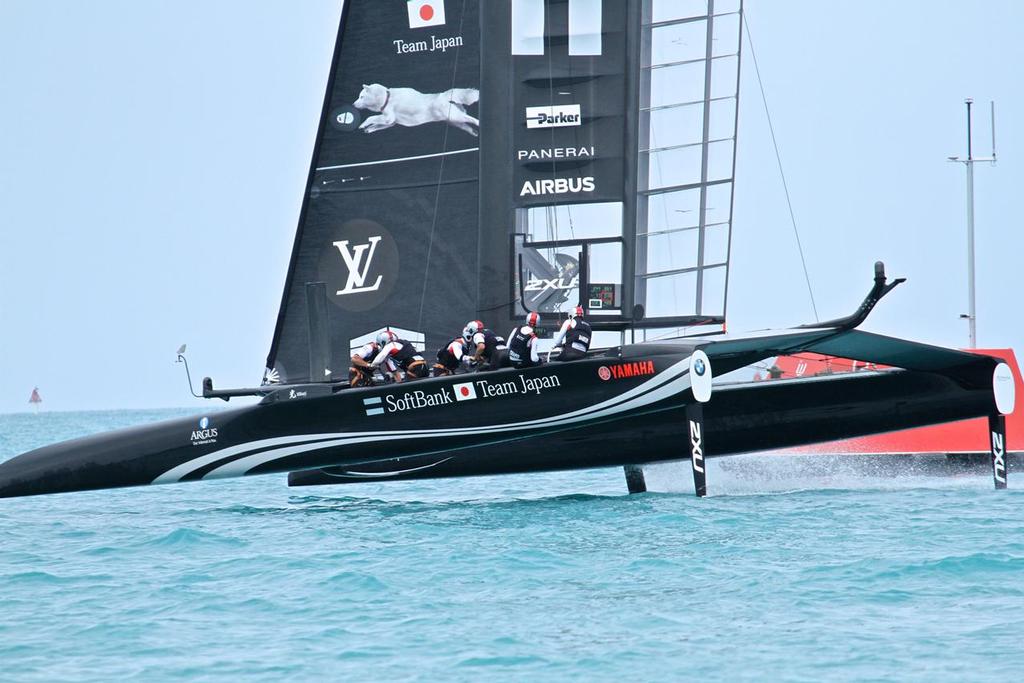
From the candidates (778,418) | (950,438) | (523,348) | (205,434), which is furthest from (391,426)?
(950,438)

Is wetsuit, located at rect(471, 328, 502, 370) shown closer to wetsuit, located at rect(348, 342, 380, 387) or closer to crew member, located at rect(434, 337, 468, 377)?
crew member, located at rect(434, 337, 468, 377)

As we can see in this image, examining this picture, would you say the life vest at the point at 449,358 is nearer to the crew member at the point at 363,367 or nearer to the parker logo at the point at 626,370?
the crew member at the point at 363,367

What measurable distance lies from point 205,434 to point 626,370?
11.6ft

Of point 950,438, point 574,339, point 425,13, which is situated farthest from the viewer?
point 950,438

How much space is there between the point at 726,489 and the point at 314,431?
395 cm

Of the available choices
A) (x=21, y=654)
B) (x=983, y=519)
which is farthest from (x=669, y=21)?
(x=21, y=654)

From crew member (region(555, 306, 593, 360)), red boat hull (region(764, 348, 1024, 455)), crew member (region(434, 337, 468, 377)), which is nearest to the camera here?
crew member (region(555, 306, 593, 360))

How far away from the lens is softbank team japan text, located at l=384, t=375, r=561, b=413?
35.6 ft

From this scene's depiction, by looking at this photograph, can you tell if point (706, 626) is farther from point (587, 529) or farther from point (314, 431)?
point (314, 431)

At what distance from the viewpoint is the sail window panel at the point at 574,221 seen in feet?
39.8

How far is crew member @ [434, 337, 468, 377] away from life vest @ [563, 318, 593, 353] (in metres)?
0.89

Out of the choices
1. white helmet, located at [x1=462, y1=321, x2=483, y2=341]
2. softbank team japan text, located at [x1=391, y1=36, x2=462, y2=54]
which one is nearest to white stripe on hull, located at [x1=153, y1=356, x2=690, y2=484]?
white helmet, located at [x1=462, y1=321, x2=483, y2=341]

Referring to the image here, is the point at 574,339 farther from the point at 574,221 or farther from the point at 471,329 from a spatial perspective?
the point at 574,221

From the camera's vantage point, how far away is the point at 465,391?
10906mm
